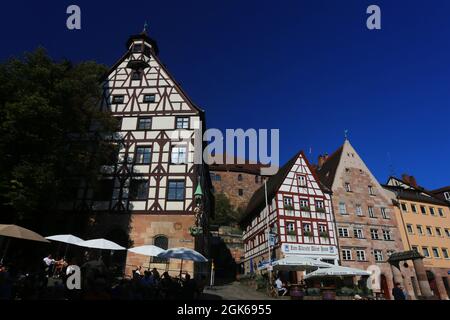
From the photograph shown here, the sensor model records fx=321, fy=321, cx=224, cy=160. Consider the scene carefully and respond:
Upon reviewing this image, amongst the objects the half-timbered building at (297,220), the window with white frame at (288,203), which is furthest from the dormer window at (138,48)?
the window with white frame at (288,203)

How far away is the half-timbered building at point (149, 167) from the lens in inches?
796

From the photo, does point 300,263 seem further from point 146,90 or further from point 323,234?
point 146,90

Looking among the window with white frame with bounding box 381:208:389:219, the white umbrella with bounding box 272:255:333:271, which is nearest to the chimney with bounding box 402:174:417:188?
the window with white frame with bounding box 381:208:389:219

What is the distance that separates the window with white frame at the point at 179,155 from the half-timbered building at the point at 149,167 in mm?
69

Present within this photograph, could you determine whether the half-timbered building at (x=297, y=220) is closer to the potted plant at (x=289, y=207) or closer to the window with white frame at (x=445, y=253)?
the potted plant at (x=289, y=207)

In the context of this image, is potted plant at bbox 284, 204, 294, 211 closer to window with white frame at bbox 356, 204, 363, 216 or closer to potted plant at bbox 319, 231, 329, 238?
potted plant at bbox 319, 231, 329, 238

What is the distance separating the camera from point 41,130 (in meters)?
17.2

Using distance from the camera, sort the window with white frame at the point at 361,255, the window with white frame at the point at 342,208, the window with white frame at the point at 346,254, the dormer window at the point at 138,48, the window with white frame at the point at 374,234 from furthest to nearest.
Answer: the window with white frame at the point at 342,208, the window with white frame at the point at 374,234, the window with white frame at the point at 361,255, the window with white frame at the point at 346,254, the dormer window at the point at 138,48

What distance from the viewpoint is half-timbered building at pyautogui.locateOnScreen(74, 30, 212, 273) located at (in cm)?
2022

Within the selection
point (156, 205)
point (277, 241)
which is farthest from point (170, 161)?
point (277, 241)

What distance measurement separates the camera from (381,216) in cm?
3347
